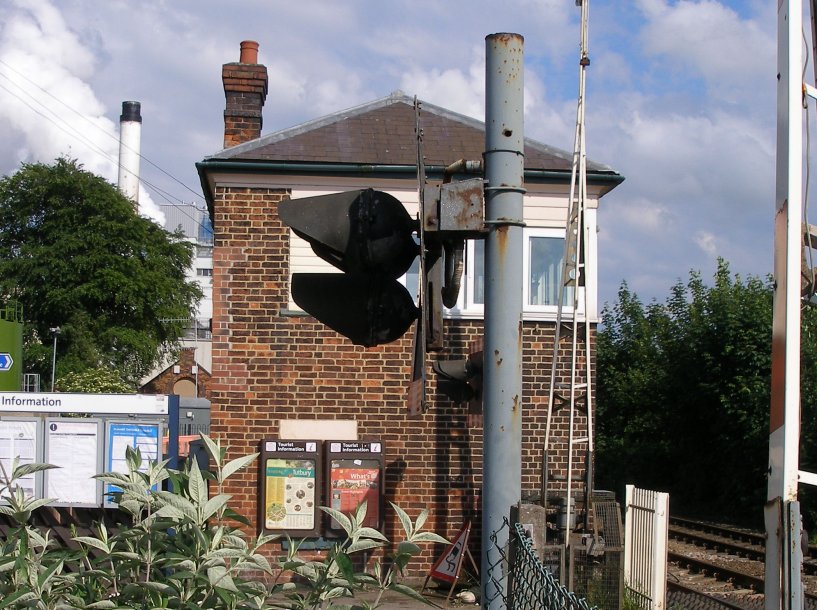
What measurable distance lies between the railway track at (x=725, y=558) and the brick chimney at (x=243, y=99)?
8.67 meters

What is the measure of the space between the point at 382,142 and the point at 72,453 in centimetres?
546

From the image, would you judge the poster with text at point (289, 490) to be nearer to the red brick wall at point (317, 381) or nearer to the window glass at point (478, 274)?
the red brick wall at point (317, 381)

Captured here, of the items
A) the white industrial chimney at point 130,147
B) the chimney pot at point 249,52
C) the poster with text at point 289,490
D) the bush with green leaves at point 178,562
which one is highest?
the white industrial chimney at point 130,147

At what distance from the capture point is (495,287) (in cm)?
391

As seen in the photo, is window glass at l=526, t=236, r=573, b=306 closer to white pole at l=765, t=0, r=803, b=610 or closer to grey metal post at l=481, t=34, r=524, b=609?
grey metal post at l=481, t=34, r=524, b=609

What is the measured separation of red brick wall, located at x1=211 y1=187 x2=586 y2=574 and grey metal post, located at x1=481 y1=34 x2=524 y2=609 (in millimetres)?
8403

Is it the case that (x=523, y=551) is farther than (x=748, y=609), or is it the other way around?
(x=748, y=609)

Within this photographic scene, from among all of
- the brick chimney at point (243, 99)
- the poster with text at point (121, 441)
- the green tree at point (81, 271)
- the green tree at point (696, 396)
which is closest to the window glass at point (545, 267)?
the brick chimney at point (243, 99)

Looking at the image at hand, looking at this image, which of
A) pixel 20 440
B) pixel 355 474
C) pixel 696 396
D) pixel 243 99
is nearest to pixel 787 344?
pixel 20 440

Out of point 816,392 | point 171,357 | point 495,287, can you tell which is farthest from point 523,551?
point 171,357

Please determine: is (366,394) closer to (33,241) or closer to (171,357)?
(33,241)

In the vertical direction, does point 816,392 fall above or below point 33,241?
below

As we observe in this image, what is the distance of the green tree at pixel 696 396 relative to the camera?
954 inches

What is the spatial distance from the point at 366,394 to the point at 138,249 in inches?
1444
